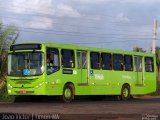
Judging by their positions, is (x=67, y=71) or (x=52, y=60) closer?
(x=52, y=60)

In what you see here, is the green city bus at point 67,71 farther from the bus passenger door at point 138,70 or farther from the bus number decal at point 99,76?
the bus passenger door at point 138,70

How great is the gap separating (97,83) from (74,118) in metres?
13.1

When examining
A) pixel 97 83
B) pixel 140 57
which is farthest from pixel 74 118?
pixel 140 57

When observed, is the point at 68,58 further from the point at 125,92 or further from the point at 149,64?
the point at 149,64

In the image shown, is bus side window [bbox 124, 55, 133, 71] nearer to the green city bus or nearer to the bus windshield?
the green city bus

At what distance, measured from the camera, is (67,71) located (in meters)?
27.6

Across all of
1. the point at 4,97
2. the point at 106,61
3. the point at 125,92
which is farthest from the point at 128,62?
the point at 4,97

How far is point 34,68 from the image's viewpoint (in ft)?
87.1

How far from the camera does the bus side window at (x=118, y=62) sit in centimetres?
3149

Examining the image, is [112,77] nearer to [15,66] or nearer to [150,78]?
[150,78]

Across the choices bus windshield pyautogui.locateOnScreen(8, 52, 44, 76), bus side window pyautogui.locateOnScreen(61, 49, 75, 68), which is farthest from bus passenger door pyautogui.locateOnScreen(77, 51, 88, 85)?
bus windshield pyautogui.locateOnScreen(8, 52, 44, 76)

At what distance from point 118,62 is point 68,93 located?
5.14m

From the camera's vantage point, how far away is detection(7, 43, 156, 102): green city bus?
2650 cm

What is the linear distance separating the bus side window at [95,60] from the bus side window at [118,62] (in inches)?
62.4
